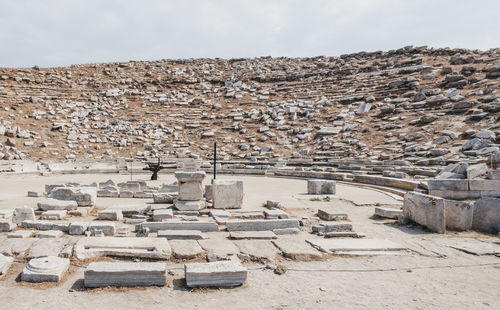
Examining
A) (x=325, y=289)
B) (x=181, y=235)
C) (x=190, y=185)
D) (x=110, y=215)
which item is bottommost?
(x=325, y=289)

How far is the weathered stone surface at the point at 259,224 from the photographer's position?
22.9 feet

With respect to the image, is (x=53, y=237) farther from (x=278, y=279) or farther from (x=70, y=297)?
(x=278, y=279)

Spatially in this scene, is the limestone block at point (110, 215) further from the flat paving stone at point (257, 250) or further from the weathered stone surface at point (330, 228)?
the weathered stone surface at point (330, 228)

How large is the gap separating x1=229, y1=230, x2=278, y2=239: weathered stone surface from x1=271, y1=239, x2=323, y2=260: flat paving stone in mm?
251

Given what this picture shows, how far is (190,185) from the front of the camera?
29.6ft

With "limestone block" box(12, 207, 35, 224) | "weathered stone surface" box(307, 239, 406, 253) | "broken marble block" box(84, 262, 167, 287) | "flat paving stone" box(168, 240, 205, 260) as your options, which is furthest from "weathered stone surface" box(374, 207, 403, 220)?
"limestone block" box(12, 207, 35, 224)

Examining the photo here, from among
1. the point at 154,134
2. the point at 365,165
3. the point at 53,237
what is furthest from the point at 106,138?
the point at 53,237

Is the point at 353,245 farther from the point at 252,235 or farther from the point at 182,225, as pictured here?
the point at 182,225

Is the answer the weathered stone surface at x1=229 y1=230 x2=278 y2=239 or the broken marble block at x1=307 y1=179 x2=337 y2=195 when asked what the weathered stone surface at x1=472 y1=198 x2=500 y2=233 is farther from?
the broken marble block at x1=307 y1=179 x2=337 y2=195

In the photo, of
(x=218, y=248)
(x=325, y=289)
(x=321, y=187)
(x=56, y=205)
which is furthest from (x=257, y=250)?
(x=321, y=187)

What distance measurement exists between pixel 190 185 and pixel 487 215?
22.1 ft

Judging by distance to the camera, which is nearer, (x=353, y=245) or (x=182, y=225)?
(x=353, y=245)

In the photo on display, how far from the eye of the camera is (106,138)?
1006 inches

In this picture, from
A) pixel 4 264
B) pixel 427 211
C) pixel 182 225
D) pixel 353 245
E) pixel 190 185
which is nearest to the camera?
pixel 4 264
